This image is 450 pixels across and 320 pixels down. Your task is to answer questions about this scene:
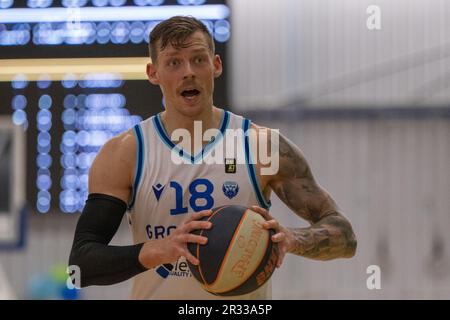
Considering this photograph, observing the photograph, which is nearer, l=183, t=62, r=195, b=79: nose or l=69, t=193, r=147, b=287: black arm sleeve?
l=69, t=193, r=147, b=287: black arm sleeve

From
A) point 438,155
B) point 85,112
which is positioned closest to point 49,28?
point 85,112

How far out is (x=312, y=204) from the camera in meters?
2.19

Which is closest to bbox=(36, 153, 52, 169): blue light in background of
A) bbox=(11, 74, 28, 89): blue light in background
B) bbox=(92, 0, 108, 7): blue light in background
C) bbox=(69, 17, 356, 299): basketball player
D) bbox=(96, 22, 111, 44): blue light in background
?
bbox=(11, 74, 28, 89): blue light in background

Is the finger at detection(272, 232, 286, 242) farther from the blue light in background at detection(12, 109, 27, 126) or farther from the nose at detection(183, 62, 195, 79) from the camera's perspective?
the blue light in background at detection(12, 109, 27, 126)

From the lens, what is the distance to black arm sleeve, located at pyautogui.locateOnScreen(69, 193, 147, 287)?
198 cm

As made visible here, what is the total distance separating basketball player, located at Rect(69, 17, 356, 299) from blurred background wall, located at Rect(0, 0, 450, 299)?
87cm

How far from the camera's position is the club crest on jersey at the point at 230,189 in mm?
2148

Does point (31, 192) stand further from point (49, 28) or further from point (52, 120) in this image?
point (49, 28)

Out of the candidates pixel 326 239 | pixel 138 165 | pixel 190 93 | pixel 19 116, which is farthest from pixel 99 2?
pixel 326 239

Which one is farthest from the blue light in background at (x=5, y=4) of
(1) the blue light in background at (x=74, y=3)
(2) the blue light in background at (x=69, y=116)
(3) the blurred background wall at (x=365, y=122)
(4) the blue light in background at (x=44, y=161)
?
(3) the blurred background wall at (x=365, y=122)

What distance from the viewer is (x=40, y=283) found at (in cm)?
306

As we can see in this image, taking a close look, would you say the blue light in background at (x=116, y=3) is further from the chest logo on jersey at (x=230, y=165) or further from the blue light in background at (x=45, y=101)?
the chest logo on jersey at (x=230, y=165)

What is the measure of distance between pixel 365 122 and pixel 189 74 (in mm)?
1265
